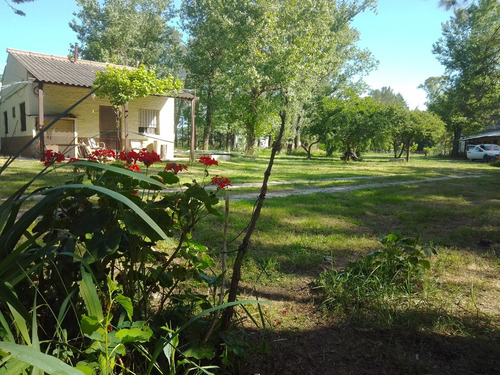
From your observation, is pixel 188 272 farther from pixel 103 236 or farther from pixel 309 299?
pixel 309 299

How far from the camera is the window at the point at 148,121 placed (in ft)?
54.0

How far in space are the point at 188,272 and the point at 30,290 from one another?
2.11 ft

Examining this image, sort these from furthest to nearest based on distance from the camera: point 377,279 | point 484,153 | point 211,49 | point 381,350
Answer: point 484,153
point 211,49
point 377,279
point 381,350

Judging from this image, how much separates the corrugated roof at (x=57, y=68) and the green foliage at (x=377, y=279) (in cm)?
1303

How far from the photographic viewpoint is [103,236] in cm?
118

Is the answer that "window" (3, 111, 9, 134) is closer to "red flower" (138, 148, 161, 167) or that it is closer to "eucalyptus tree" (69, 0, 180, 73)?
"eucalyptus tree" (69, 0, 180, 73)

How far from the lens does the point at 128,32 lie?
29.4 metres

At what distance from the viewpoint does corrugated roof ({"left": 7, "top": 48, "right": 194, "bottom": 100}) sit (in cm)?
1246

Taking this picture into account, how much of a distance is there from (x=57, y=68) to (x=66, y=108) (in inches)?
66.3

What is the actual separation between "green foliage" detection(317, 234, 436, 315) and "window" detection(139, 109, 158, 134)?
50.8ft

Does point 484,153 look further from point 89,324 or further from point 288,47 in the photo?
point 89,324

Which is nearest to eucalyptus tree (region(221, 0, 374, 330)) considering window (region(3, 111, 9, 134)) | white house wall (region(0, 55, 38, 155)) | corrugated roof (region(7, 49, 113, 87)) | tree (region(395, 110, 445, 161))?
tree (region(395, 110, 445, 161))

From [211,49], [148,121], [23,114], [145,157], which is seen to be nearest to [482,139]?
[211,49]

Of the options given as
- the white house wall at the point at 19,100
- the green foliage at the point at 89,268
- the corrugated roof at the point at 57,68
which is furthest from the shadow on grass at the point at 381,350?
the white house wall at the point at 19,100
